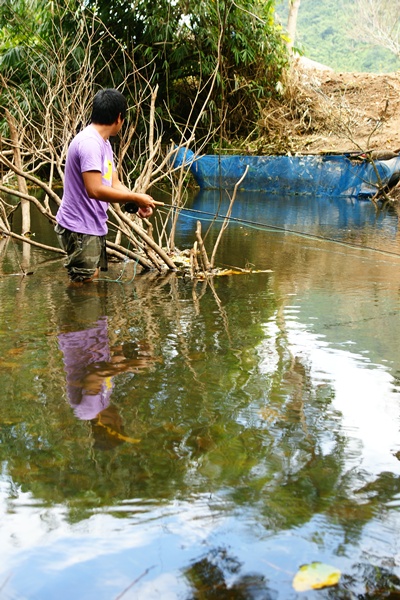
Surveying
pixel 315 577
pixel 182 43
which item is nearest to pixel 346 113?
pixel 182 43

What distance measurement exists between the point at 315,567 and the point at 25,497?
0.89 metres

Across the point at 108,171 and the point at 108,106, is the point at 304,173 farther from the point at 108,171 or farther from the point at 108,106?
the point at 108,106

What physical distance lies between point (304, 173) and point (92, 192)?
36.0 ft

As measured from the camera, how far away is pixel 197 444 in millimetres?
2490

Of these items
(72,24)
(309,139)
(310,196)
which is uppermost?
(72,24)

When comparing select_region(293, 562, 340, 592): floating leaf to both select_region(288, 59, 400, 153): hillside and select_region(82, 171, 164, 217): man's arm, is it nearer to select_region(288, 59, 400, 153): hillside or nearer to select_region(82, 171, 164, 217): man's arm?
select_region(82, 171, 164, 217): man's arm

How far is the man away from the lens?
447cm

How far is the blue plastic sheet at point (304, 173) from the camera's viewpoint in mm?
13461

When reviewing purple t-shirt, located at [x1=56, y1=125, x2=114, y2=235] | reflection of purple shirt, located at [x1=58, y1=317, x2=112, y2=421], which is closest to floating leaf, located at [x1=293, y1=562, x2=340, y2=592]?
reflection of purple shirt, located at [x1=58, y1=317, x2=112, y2=421]

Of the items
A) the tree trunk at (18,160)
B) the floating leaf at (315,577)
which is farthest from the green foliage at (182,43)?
the floating leaf at (315,577)

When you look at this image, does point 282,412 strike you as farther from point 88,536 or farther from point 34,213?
point 34,213

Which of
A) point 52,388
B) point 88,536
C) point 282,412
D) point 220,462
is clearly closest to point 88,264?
point 52,388

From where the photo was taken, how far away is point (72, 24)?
15281 millimetres

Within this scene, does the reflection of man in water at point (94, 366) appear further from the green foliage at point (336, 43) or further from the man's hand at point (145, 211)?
the green foliage at point (336, 43)
